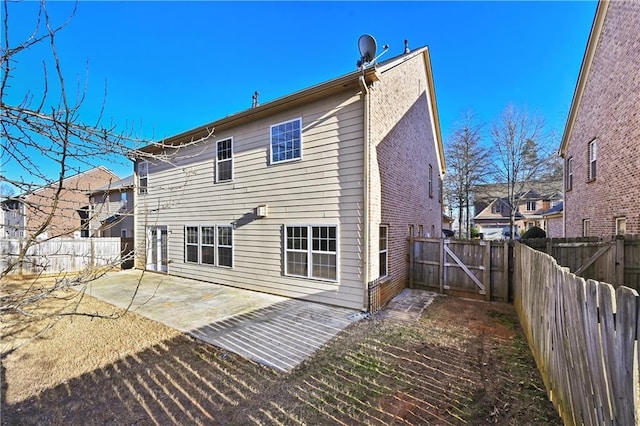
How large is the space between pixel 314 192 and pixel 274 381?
4.60m

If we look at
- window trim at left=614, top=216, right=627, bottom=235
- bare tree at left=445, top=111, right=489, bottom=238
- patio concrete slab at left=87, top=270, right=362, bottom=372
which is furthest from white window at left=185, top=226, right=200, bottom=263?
bare tree at left=445, top=111, right=489, bottom=238

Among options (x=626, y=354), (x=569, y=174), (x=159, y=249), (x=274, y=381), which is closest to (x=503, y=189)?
(x=569, y=174)

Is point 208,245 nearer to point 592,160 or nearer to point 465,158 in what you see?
point 592,160

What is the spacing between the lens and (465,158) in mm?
25359

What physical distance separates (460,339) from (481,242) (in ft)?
12.1

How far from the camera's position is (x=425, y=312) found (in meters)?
6.78

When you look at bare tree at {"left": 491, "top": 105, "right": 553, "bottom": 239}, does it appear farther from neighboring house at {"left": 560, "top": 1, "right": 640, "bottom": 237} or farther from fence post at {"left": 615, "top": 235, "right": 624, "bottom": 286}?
fence post at {"left": 615, "top": 235, "right": 624, "bottom": 286}

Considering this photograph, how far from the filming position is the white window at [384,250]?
755 cm

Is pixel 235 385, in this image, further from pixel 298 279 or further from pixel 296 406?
pixel 298 279

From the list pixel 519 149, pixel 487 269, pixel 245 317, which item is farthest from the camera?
pixel 519 149

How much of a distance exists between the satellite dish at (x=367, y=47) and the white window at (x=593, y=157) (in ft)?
32.1

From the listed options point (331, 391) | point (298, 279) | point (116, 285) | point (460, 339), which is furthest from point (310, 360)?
point (116, 285)

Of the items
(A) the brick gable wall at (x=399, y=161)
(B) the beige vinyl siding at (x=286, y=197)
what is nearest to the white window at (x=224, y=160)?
(B) the beige vinyl siding at (x=286, y=197)

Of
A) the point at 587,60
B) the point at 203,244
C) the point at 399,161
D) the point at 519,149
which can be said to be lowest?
the point at 203,244
